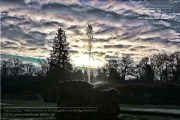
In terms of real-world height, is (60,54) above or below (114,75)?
above

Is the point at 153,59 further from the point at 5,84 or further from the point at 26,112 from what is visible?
the point at 26,112

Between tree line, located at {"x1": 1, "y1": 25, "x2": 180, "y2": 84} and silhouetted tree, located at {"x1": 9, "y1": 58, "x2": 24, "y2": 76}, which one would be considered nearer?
tree line, located at {"x1": 1, "y1": 25, "x2": 180, "y2": 84}

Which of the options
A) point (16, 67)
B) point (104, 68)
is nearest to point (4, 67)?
point (16, 67)

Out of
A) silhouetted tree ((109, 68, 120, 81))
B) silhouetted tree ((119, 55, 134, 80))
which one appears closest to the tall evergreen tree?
silhouetted tree ((109, 68, 120, 81))

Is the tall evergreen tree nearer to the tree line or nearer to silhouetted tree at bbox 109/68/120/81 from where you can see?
the tree line

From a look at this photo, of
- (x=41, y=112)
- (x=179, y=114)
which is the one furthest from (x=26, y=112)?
Result: (x=179, y=114)

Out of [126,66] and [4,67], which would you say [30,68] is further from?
[126,66]

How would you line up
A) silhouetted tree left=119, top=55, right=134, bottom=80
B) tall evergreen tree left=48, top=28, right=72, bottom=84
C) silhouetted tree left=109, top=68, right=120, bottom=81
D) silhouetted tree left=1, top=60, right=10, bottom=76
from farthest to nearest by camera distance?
silhouetted tree left=119, top=55, right=134, bottom=80
silhouetted tree left=1, top=60, right=10, bottom=76
silhouetted tree left=109, top=68, right=120, bottom=81
tall evergreen tree left=48, top=28, right=72, bottom=84

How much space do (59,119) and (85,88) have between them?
6.02 ft

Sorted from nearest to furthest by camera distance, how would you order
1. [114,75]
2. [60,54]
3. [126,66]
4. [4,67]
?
1. [60,54]
2. [114,75]
3. [4,67]
4. [126,66]

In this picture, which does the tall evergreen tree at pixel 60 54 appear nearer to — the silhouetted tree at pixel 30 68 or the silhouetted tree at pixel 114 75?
the silhouetted tree at pixel 114 75

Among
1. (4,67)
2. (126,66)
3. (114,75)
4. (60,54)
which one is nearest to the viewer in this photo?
(60,54)

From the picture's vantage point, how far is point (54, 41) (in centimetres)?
4281

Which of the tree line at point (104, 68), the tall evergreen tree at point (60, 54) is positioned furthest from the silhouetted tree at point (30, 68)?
the tall evergreen tree at point (60, 54)
